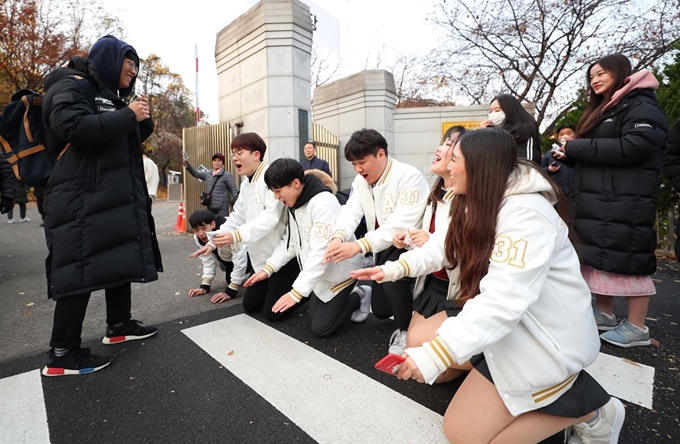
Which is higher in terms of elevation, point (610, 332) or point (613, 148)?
point (613, 148)

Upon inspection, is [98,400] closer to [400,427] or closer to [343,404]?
[343,404]

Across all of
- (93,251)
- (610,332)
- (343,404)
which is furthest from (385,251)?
(93,251)

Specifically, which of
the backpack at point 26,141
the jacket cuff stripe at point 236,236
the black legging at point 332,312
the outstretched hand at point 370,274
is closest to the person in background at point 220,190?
the jacket cuff stripe at point 236,236

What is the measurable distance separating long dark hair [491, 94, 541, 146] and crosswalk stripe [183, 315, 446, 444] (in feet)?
6.46

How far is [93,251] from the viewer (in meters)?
2.30

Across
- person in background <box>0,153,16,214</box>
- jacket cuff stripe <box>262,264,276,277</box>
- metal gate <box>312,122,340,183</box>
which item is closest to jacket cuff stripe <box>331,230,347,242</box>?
jacket cuff stripe <box>262,264,276,277</box>

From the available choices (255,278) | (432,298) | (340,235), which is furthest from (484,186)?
(255,278)

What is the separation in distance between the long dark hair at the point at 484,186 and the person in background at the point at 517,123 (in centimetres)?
131

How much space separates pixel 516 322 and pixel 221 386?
1.67m

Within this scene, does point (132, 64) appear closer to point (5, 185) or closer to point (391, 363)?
point (5, 185)

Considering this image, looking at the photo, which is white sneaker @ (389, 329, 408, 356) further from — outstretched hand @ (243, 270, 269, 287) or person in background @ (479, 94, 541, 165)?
person in background @ (479, 94, 541, 165)

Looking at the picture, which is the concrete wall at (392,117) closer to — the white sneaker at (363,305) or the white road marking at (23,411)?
the white sneaker at (363,305)

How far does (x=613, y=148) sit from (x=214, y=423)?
2.92m

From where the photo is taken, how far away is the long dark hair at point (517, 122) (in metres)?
2.72
